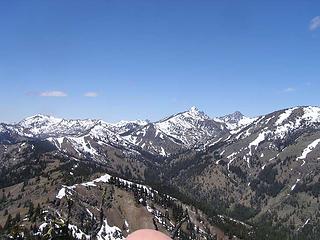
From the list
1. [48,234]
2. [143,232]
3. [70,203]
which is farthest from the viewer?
[70,203]

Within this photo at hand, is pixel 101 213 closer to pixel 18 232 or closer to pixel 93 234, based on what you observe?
pixel 93 234

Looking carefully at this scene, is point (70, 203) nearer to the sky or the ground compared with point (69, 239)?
nearer to the sky

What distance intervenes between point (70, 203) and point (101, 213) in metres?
1.25

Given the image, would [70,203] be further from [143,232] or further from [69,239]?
[143,232]

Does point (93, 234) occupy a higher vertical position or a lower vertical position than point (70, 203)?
lower

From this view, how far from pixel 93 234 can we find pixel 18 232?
2.90m

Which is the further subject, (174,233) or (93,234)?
(93,234)

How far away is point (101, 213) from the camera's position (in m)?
16.6

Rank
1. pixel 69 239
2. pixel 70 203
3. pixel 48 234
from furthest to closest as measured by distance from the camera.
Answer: pixel 70 203, pixel 69 239, pixel 48 234

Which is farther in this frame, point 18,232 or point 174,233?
point 18,232

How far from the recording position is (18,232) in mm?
15016

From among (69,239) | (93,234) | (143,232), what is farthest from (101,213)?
(143,232)

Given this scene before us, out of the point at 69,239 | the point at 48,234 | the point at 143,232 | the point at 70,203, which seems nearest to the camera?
the point at 143,232

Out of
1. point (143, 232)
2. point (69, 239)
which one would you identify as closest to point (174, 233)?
point (69, 239)
